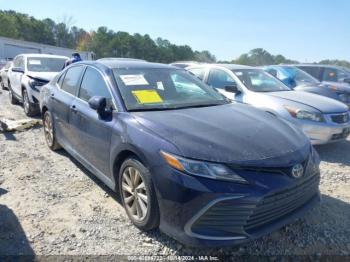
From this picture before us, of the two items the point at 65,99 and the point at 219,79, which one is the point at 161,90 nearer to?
the point at 65,99

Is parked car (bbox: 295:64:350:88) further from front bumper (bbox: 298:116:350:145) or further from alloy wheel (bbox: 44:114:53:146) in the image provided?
alloy wheel (bbox: 44:114:53:146)

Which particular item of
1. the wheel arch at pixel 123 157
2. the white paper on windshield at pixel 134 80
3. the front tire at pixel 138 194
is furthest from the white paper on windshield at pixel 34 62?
the front tire at pixel 138 194

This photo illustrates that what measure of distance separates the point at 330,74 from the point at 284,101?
6632mm

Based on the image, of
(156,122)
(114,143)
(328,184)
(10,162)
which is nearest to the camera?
(156,122)

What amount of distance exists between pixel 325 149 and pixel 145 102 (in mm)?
4059

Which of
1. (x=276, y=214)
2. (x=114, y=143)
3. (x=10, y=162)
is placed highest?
(x=114, y=143)

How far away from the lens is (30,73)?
8.25m

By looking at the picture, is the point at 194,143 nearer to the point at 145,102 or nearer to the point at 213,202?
the point at 213,202

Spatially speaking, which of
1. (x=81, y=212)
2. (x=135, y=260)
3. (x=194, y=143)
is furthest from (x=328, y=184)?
(x=81, y=212)

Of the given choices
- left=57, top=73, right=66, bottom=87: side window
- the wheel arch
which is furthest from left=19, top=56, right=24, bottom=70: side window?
the wheel arch

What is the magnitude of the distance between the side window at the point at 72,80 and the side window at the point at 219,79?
125 inches

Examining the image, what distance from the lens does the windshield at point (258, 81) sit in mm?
6588

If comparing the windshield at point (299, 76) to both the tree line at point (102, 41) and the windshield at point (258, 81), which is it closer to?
the windshield at point (258, 81)

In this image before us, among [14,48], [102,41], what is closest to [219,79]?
[14,48]
